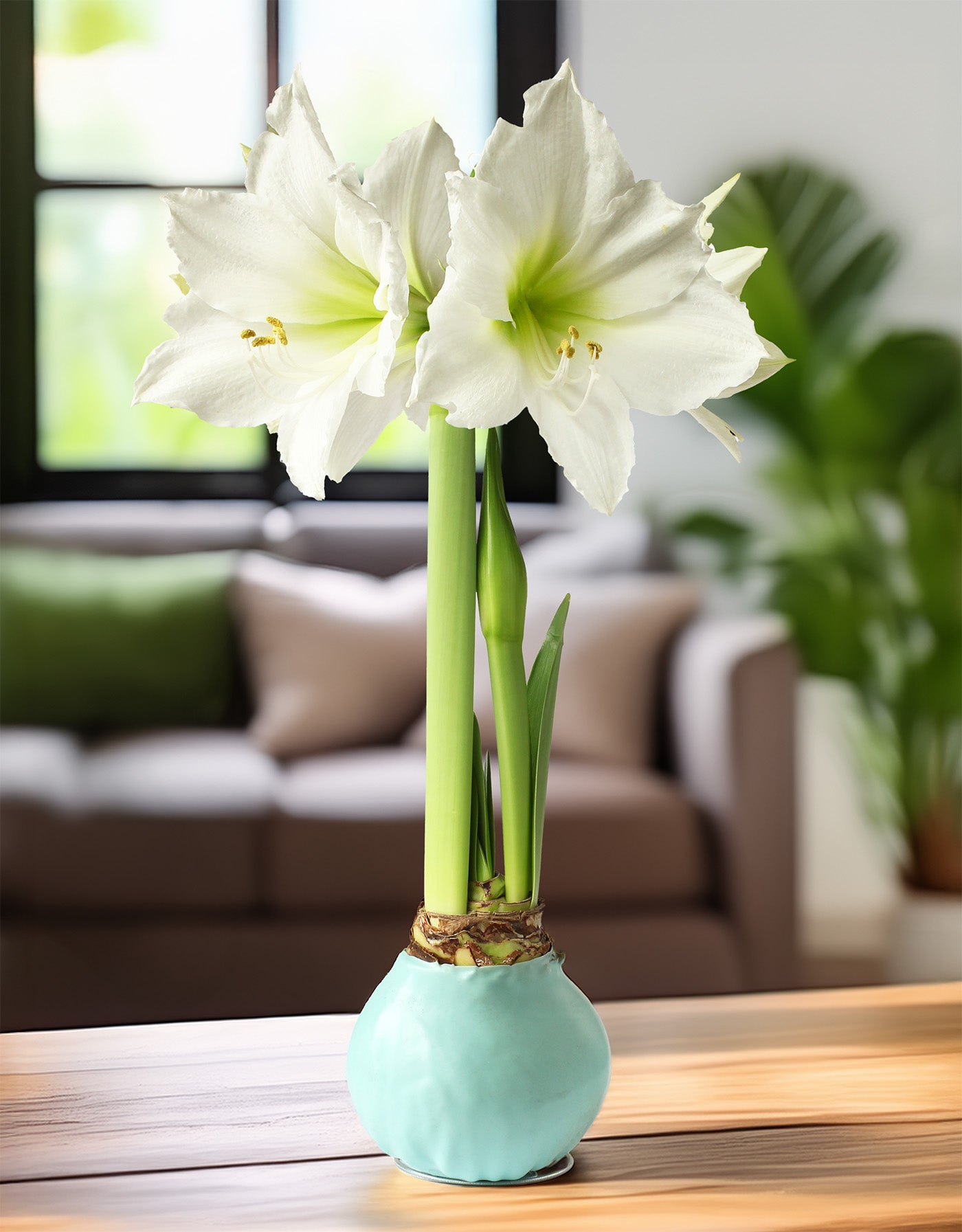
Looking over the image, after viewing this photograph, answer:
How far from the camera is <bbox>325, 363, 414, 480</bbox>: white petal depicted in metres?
0.54

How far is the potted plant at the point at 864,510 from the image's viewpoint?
6.19ft

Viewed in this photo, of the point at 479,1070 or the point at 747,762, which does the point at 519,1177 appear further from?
the point at 747,762

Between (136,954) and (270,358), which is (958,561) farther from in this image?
(270,358)

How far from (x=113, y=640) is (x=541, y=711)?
4.15 feet

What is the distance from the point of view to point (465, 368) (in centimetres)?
50

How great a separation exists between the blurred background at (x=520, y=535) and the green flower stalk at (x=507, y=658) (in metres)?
1.09

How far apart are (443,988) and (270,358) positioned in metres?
0.31

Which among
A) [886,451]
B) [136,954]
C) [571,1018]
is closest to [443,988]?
[571,1018]

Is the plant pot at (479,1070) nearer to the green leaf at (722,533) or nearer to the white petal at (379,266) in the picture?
the white petal at (379,266)

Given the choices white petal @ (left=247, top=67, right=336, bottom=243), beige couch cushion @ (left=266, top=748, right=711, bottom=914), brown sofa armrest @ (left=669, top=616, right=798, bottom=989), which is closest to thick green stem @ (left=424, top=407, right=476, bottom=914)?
white petal @ (left=247, top=67, right=336, bottom=243)

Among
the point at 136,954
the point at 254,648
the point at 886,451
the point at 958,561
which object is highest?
the point at 886,451

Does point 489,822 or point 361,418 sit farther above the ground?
point 361,418

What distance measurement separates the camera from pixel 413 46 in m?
1.83

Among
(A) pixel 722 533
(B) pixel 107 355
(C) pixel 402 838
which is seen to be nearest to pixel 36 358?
(B) pixel 107 355
